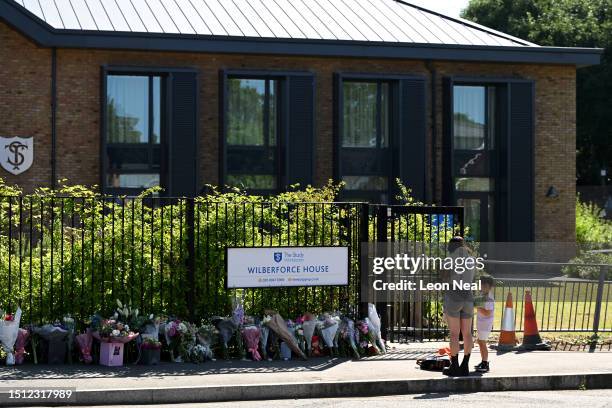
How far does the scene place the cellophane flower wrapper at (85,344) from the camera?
14.0 metres

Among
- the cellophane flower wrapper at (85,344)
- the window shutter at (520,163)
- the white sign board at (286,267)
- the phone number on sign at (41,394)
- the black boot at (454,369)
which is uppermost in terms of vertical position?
the window shutter at (520,163)

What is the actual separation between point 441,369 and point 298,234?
2.87 m

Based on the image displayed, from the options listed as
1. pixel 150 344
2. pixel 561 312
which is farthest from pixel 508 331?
pixel 150 344

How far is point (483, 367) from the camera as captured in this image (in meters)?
13.8

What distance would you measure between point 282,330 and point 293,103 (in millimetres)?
17815

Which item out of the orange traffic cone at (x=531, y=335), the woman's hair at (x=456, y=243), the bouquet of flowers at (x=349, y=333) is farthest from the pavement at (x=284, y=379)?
the woman's hair at (x=456, y=243)

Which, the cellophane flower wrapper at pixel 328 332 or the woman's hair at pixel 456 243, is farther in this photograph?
the cellophane flower wrapper at pixel 328 332

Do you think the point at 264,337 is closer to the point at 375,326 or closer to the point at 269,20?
the point at 375,326

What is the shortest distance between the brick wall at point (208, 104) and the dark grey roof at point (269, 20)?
2.32 feet

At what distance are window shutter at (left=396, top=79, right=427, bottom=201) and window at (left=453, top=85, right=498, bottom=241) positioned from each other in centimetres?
130

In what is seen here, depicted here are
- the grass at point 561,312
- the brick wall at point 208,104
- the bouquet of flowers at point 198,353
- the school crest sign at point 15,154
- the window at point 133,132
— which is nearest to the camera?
the bouquet of flowers at point 198,353

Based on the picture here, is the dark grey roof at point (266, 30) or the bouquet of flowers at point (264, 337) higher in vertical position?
the dark grey roof at point (266, 30)

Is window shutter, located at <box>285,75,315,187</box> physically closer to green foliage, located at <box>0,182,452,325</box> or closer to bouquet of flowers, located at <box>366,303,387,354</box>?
green foliage, located at <box>0,182,452,325</box>

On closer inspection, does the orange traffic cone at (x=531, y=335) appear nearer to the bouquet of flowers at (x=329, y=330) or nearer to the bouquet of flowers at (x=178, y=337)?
the bouquet of flowers at (x=329, y=330)
